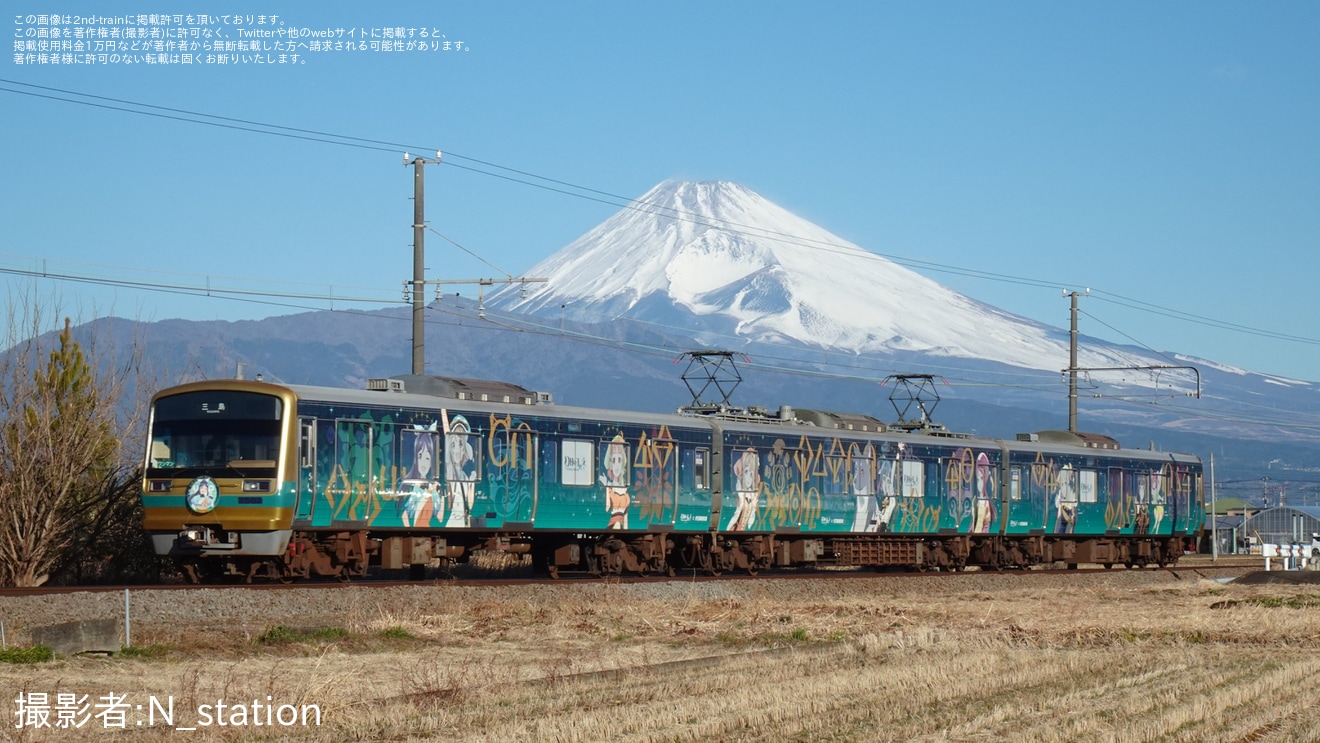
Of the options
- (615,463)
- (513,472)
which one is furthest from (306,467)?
(615,463)

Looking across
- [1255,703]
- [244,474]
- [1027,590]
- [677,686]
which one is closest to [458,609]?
[244,474]

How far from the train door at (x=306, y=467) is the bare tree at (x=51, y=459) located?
4222mm

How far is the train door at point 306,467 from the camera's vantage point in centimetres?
2423

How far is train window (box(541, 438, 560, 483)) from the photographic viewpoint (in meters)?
28.3

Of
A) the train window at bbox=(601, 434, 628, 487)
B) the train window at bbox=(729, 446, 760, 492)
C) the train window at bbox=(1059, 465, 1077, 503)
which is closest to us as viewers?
the train window at bbox=(601, 434, 628, 487)

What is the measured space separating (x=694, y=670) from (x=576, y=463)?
12.6 m

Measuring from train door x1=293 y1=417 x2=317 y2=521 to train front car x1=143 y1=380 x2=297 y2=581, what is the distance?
15 cm

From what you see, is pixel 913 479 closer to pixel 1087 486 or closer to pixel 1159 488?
pixel 1087 486

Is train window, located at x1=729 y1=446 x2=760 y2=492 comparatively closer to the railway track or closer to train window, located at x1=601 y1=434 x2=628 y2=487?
the railway track

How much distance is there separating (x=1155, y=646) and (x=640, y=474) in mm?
12486

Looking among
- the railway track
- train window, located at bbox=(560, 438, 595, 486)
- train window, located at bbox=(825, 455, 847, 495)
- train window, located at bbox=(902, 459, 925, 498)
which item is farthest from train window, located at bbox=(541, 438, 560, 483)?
train window, located at bbox=(902, 459, 925, 498)

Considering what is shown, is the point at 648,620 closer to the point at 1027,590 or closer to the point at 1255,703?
the point at 1255,703

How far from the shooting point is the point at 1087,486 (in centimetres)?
4197

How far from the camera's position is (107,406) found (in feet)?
90.5
